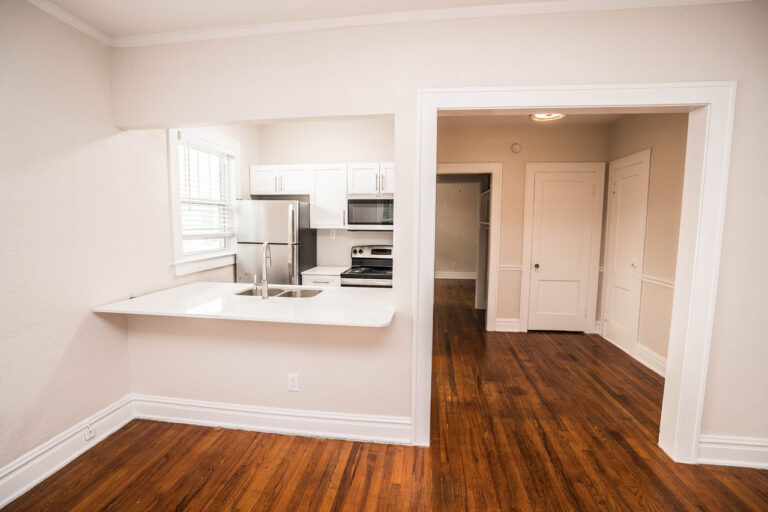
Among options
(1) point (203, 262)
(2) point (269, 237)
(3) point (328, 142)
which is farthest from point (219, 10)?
(3) point (328, 142)

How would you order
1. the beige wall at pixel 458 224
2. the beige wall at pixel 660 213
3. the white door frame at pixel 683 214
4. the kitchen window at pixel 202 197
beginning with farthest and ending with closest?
the beige wall at pixel 458 224, the beige wall at pixel 660 213, the kitchen window at pixel 202 197, the white door frame at pixel 683 214

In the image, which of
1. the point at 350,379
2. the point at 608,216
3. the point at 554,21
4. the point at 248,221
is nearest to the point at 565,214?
the point at 608,216

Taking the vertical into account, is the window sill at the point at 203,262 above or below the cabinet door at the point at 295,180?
below

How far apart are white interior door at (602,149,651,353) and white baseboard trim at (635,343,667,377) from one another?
107 millimetres

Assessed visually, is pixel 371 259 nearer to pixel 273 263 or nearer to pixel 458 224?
pixel 273 263

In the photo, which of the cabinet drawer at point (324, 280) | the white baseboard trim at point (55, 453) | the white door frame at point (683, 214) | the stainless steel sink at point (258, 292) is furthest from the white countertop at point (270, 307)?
the cabinet drawer at point (324, 280)

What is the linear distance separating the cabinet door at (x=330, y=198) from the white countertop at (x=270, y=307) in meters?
1.65

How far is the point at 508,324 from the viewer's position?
4480mm

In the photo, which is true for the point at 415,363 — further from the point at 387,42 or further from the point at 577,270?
the point at 577,270

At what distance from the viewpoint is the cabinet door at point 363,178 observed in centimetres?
402

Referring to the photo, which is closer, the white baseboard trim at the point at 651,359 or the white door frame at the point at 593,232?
the white baseboard trim at the point at 651,359

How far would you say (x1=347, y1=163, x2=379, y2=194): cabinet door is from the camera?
4.02m

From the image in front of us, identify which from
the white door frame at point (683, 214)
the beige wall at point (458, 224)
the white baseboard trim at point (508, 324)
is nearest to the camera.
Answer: the white door frame at point (683, 214)

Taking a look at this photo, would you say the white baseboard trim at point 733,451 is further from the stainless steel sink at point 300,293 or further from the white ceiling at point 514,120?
the white ceiling at point 514,120
